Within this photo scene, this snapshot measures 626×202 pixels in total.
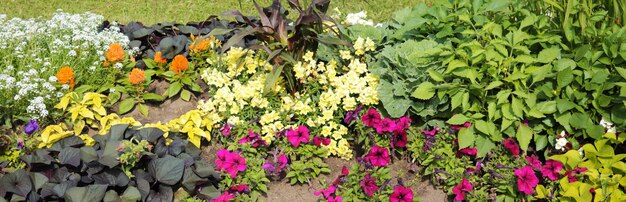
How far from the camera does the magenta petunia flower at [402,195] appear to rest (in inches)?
139

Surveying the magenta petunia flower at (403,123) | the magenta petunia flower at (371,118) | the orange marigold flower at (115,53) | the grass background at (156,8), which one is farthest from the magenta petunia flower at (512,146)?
the grass background at (156,8)

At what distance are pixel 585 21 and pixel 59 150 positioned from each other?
282 centimetres

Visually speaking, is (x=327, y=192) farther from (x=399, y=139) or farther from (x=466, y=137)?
(x=466, y=137)

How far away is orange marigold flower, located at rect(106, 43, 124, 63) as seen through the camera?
455cm

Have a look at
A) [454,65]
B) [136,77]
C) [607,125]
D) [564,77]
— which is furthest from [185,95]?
[607,125]

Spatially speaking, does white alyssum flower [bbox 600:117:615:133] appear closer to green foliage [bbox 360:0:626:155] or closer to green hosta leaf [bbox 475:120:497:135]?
green foliage [bbox 360:0:626:155]

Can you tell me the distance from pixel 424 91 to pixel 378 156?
0.43 meters

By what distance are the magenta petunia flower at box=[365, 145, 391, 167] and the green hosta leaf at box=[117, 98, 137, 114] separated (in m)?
1.57

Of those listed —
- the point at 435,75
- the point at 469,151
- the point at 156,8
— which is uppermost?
the point at 435,75

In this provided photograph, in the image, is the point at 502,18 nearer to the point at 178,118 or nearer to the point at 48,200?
the point at 178,118

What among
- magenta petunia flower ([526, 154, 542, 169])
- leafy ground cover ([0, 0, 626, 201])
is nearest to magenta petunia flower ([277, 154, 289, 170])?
leafy ground cover ([0, 0, 626, 201])

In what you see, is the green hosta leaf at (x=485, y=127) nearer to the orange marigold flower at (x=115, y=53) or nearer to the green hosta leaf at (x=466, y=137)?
the green hosta leaf at (x=466, y=137)

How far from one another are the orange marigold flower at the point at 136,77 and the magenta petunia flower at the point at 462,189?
200 centimetres

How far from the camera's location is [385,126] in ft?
12.8
